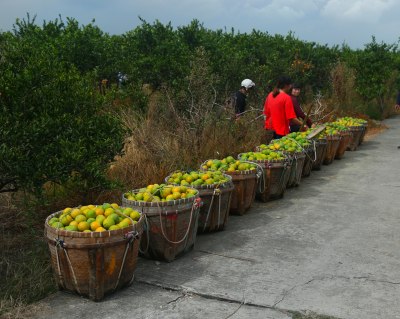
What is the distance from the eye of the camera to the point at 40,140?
15.6 ft

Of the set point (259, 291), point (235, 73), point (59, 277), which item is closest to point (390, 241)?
point (259, 291)

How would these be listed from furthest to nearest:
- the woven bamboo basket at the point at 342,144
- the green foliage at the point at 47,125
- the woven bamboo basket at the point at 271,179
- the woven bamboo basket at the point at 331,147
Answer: the woven bamboo basket at the point at 342,144 < the woven bamboo basket at the point at 331,147 < the woven bamboo basket at the point at 271,179 < the green foliage at the point at 47,125

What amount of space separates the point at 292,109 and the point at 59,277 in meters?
6.54

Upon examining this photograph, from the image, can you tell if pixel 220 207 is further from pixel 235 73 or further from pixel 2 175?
pixel 235 73

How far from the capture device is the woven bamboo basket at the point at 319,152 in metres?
10.8

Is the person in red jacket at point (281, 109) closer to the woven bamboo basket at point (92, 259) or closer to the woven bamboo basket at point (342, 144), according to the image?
the woven bamboo basket at point (342, 144)

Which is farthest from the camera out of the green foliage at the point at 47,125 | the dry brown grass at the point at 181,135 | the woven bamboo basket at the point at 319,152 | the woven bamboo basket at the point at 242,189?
the woven bamboo basket at the point at 319,152

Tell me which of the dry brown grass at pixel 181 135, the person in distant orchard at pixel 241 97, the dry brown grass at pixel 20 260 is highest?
the person in distant orchard at pixel 241 97

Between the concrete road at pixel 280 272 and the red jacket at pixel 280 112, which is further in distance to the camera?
the red jacket at pixel 280 112

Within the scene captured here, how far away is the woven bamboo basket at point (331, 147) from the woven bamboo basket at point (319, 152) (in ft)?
1.18

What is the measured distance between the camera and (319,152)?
10.9m

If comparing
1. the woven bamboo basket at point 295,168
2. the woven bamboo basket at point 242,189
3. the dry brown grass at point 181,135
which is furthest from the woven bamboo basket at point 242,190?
the woven bamboo basket at point 295,168

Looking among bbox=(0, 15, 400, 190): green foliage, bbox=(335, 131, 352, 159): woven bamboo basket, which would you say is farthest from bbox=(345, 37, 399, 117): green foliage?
bbox=(335, 131, 352, 159): woven bamboo basket

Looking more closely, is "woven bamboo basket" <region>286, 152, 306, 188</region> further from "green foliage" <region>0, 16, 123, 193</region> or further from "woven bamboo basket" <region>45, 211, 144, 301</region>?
"woven bamboo basket" <region>45, 211, 144, 301</region>
